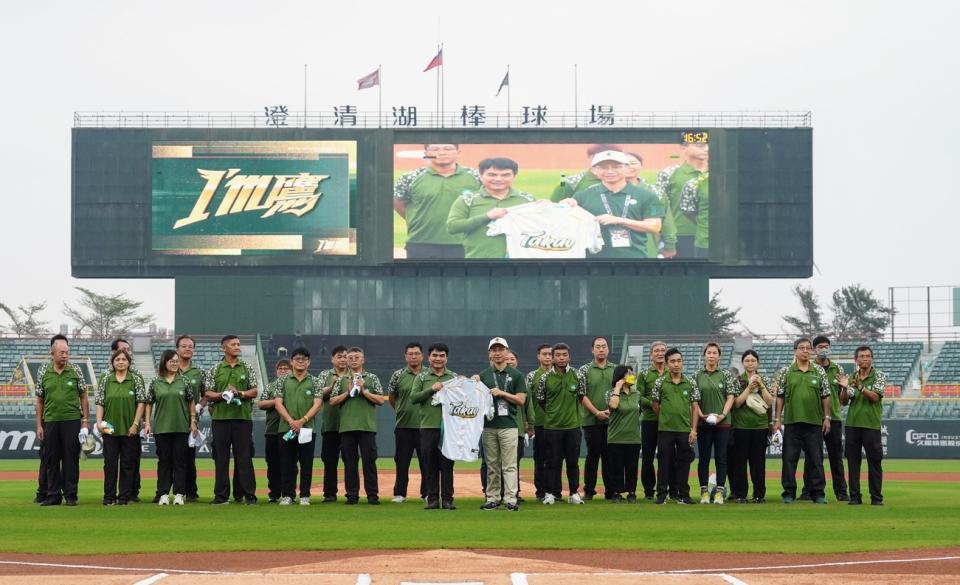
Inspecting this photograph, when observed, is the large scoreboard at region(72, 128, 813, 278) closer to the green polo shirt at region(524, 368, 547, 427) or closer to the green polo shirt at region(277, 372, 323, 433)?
the green polo shirt at region(277, 372, 323, 433)

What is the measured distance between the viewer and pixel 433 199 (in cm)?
5425

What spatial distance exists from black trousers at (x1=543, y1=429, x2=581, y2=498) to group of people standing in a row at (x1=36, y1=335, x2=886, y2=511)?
0.06 feet

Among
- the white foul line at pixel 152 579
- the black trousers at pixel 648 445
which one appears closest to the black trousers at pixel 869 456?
the black trousers at pixel 648 445

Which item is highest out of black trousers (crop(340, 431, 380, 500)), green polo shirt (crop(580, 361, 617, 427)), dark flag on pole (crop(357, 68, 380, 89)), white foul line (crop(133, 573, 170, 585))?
dark flag on pole (crop(357, 68, 380, 89))

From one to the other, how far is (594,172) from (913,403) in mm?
13989

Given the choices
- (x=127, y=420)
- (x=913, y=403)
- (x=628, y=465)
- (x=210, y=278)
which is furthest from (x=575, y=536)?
(x=210, y=278)

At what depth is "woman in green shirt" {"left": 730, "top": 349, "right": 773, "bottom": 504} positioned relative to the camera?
19.1m

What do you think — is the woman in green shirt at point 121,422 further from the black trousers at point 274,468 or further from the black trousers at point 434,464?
the black trousers at point 434,464

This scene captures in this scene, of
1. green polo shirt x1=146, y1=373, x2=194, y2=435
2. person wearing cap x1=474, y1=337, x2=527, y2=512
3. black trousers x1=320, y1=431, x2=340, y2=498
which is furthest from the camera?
black trousers x1=320, y1=431, x2=340, y2=498

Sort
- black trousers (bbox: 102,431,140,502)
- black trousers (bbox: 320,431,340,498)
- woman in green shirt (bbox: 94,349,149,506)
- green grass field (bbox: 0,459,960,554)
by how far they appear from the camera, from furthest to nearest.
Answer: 1. black trousers (bbox: 320,431,340,498)
2. black trousers (bbox: 102,431,140,502)
3. woman in green shirt (bbox: 94,349,149,506)
4. green grass field (bbox: 0,459,960,554)

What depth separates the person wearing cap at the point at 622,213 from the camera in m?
54.0

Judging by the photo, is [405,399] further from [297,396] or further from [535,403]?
[535,403]

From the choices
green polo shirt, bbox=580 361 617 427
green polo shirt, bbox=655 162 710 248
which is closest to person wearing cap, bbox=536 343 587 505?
green polo shirt, bbox=580 361 617 427

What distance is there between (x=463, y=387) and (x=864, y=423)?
5349 mm
